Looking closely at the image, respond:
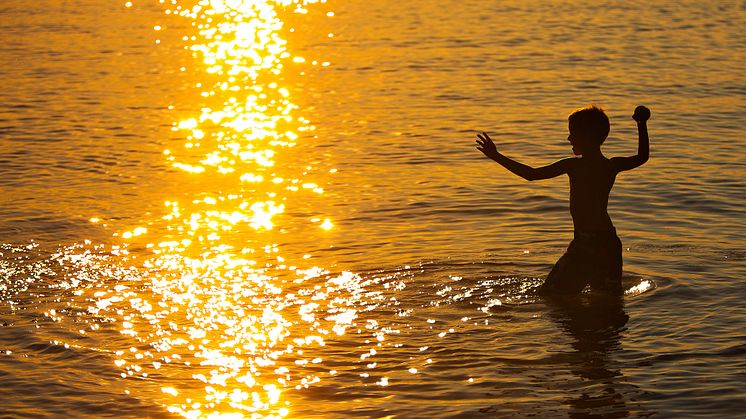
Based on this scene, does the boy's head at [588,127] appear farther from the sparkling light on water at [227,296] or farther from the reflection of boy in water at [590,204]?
the sparkling light on water at [227,296]

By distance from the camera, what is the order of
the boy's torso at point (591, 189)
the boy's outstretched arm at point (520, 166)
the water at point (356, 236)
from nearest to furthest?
the water at point (356, 236), the boy's outstretched arm at point (520, 166), the boy's torso at point (591, 189)

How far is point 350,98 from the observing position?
17.3 meters

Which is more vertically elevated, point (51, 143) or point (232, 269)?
point (51, 143)

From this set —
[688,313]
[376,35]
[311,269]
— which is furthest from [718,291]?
[376,35]

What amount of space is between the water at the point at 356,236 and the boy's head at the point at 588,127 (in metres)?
1.14

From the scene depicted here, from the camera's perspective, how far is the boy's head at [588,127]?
7906 millimetres

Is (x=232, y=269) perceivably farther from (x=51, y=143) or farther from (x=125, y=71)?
(x=125, y=71)

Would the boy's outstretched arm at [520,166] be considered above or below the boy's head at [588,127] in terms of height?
below

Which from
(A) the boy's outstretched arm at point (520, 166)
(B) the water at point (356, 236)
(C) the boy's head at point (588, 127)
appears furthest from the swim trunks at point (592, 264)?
(C) the boy's head at point (588, 127)

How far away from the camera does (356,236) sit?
10.3 meters

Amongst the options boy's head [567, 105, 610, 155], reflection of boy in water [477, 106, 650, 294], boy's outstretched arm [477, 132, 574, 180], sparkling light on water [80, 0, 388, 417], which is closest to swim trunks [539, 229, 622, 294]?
reflection of boy in water [477, 106, 650, 294]

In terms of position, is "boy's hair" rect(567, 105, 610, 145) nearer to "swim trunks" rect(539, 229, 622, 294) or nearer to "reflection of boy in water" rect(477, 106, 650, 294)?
"reflection of boy in water" rect(477, 106, 650, 294)

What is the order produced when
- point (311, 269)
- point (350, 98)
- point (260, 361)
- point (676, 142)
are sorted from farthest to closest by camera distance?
point (350, 98), point (676, 142), point (311, 269), point (260, 361)

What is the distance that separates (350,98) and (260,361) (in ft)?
33.5
